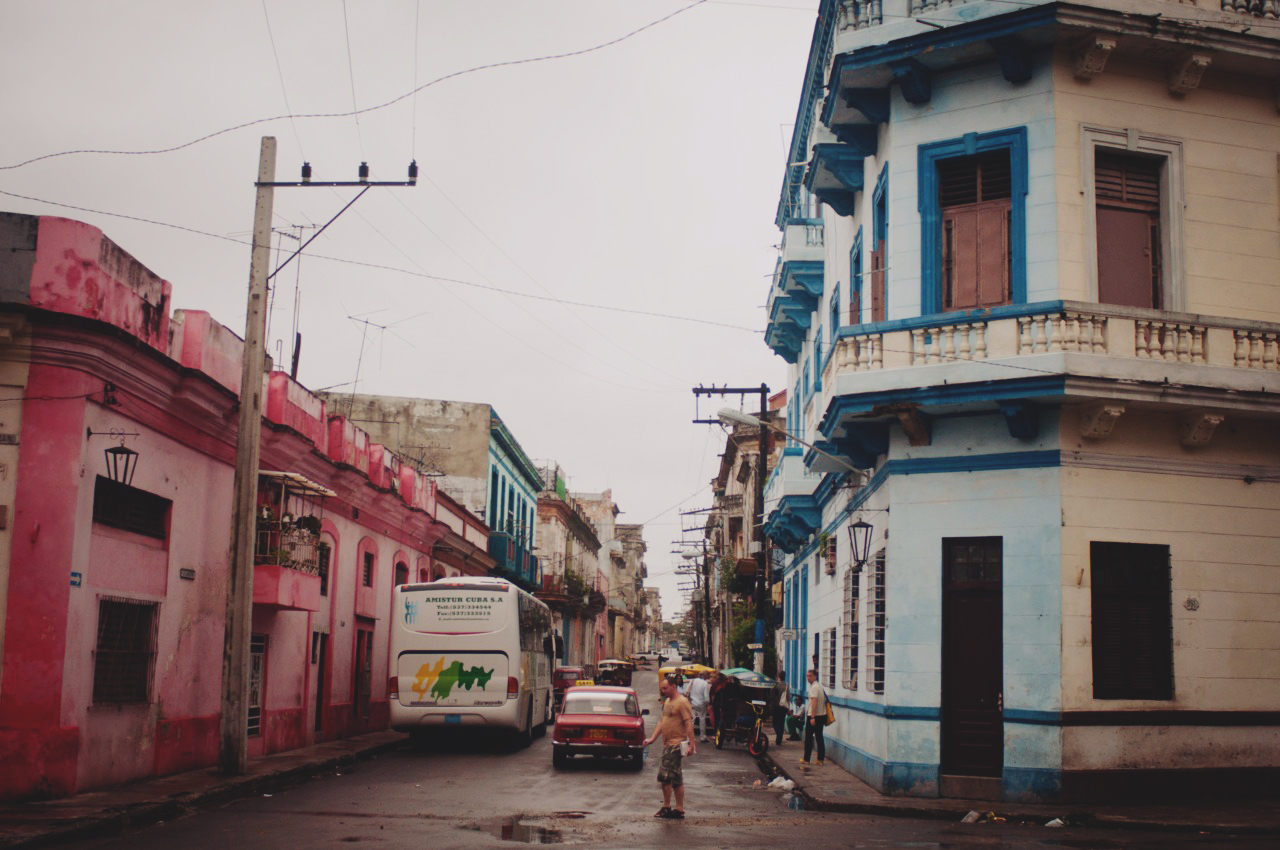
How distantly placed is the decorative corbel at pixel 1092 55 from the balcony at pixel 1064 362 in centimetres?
314

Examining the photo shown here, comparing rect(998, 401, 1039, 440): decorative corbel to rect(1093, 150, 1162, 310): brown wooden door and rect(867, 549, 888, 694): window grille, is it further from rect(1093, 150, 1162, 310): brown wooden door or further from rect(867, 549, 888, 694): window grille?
rect(867, 549, 888, 694): window grille

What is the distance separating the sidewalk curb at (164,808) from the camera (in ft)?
36.1

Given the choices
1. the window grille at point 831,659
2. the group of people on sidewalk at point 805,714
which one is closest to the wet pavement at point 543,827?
the group of people on sidewalk at point 805,714

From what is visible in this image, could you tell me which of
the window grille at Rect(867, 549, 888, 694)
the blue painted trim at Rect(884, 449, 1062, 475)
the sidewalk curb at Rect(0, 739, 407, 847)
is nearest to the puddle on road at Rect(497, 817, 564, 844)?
the sidewalk curb at Rect(0, 739, 407, 847)

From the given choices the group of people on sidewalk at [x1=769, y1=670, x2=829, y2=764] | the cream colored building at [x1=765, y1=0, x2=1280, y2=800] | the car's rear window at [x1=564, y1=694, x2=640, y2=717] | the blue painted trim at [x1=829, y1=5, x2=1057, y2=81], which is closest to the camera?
the cream colored building at [x1=765, y1=0, x2=1280, y2=800]

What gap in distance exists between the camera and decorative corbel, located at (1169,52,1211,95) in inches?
599

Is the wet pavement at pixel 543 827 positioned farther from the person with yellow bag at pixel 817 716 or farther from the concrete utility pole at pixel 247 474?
the person with yellow bag at pixel 817 716

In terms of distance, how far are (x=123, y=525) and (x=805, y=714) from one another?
13441mm

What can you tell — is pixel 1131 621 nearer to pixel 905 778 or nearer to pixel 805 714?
pixel 905 778

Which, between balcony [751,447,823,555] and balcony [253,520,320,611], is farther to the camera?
balcony [751,447,823,555]

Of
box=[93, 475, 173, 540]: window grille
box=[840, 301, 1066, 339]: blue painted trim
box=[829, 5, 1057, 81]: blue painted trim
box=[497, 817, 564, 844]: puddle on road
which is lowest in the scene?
box=[497, 817, 564, 844]: puddle on road

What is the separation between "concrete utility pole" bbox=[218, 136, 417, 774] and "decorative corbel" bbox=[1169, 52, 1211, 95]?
33.3 ft

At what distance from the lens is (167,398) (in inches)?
635

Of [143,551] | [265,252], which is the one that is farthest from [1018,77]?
[143,551]
